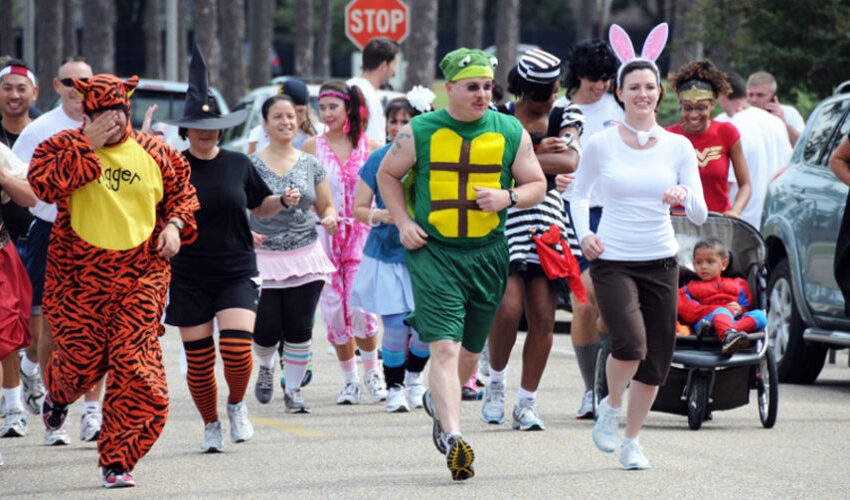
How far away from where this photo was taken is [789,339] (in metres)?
11.4

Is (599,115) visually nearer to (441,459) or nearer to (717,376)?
(717,376)

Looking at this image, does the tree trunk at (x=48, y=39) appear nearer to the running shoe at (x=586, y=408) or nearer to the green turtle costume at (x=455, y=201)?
the running shoe at (x=586, y=408)

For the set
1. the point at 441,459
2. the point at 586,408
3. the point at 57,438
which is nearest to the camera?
the point at 441,459

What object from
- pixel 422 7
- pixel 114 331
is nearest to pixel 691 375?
pixel 114 331

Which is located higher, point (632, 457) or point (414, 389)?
point (632, 457)

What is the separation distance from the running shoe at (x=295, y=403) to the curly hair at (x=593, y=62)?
2.44 meters

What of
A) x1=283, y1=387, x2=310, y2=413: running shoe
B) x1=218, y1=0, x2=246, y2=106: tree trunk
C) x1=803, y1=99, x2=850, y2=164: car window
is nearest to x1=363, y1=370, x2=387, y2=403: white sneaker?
x1=283, y1=387, x2=310, y2=413: running shoe

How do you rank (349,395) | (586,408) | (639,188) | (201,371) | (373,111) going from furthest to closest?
(373,111)
(349,395)
(586,408)
(201,371)
(639,188)

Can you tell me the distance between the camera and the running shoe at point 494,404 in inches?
355

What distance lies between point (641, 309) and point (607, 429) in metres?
0.59

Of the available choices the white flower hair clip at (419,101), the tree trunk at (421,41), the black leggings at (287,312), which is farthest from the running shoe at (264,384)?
the tree trunk at (421,41)

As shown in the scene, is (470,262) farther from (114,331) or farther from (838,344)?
(838,344)

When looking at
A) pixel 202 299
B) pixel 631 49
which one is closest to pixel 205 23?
pixel 202 299

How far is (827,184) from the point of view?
1102 cm
